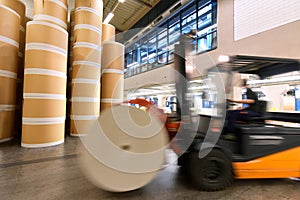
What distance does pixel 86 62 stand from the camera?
453 cm

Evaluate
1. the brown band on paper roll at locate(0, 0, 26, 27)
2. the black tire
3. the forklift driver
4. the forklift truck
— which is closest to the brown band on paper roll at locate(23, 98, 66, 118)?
the brown band on paper roll at locate(0, 0, 26, 27)

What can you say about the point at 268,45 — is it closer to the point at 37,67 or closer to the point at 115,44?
the point at 115,44

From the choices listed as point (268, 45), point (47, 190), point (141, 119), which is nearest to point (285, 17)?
point (268, 45)

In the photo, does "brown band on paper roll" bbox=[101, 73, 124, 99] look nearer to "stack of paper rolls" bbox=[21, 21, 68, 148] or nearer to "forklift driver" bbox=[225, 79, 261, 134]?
"stack of paper rolls" bbox=[21, 21, 68, 148]

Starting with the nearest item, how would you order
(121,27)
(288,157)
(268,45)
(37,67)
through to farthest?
(288,157), (37,67), (268,45), (121,27)

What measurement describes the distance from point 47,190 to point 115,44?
4398 millimetres

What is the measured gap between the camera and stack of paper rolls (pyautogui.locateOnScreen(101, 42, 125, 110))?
5.34 m

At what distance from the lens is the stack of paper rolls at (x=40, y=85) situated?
362 centimetres

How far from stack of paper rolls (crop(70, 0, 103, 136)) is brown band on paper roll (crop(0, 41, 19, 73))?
1.33m

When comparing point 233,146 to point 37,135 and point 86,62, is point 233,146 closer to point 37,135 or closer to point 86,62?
point 37,135

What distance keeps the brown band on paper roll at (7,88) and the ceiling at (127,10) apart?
5785 millimetres

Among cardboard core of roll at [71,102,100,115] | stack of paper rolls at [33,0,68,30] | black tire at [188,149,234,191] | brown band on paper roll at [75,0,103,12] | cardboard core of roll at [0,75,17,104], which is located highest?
brown band on paper roll at [75,0,103,12]

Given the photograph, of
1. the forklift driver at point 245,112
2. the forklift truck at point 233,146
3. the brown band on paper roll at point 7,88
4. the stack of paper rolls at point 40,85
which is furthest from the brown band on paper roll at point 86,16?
Result: the forklift driver at point 245,112

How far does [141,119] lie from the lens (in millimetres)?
1904
